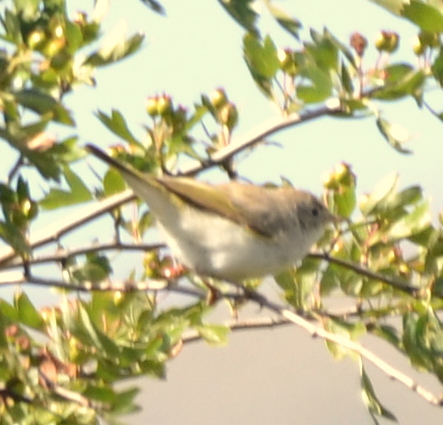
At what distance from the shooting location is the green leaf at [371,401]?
2.55m

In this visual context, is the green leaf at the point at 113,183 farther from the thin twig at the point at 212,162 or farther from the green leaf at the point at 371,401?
the green leaf at the point at 371,401

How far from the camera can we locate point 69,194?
271 centimetres

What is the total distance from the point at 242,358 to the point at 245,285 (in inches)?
426

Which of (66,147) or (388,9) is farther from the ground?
(388,9)

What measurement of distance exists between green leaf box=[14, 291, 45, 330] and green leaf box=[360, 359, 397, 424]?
A: 0.71 meters

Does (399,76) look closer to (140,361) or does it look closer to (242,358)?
(140,361)

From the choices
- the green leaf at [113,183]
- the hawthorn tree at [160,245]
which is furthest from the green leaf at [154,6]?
the green leaf at [113,183]

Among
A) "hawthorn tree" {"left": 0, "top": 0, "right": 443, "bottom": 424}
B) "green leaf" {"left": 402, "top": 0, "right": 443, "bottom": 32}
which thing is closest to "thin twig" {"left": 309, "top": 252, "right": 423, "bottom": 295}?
"hawthorn tree" {"left": 0, "top": 0, "right": 443, "bottom": 424}

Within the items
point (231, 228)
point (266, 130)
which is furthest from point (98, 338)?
point (231, 228)

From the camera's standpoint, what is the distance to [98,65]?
100 inches

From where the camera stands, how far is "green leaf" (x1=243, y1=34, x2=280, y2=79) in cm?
253

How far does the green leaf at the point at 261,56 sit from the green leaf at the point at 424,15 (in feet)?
1.64

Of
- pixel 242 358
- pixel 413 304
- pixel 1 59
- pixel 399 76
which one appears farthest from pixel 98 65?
pixel 242 358

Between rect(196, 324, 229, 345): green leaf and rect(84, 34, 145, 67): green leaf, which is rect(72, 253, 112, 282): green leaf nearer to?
rect(196, 324, 229, 345): green leaf
